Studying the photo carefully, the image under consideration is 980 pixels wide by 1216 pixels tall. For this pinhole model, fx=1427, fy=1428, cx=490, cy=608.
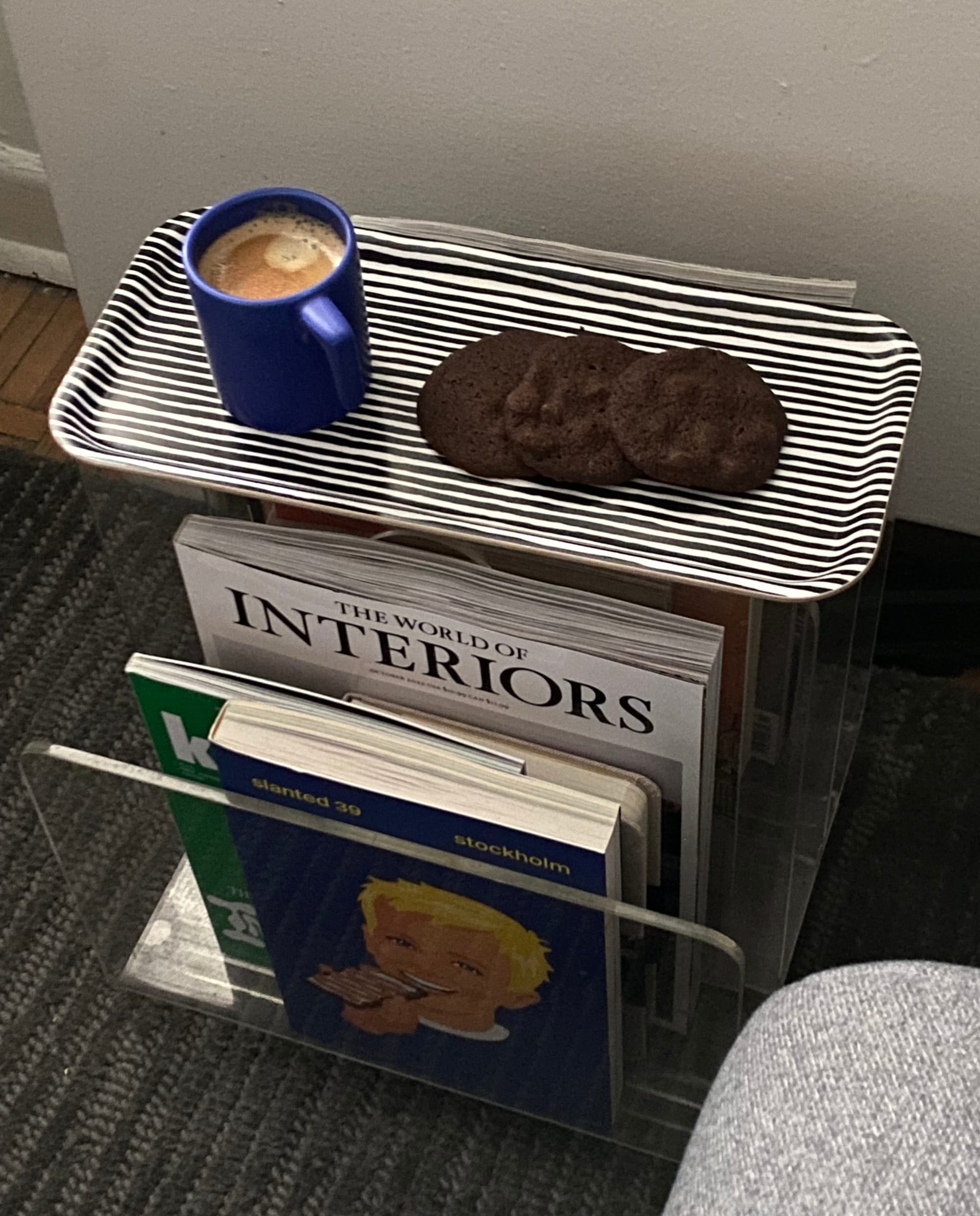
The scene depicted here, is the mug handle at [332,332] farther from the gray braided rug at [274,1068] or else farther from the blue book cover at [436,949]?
the gray braided rug at [274,1068]

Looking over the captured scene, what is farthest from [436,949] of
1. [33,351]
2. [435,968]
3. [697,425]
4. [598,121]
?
[33,351]

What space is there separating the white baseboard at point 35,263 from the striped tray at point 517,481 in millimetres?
667

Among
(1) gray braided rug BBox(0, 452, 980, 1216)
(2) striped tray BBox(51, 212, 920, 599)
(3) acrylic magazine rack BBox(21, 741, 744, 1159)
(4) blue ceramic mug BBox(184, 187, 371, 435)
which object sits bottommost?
(1) gray braided rug BBox(0, 452, 980, 1216)

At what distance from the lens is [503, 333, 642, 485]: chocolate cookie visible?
70 centimetres

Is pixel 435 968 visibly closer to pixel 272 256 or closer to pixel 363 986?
pixel 363 986

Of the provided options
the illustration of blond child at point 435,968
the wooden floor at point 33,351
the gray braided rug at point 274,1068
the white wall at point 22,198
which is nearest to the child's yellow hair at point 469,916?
the illustration of blond child at point 435,968

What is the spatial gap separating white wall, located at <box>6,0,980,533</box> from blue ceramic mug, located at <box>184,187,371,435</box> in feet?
0.46

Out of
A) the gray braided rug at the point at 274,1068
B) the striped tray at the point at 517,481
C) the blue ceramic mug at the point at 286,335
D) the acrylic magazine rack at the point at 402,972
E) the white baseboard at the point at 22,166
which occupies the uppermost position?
the blue ceramic mug at the point at 286,335

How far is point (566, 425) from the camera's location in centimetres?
71

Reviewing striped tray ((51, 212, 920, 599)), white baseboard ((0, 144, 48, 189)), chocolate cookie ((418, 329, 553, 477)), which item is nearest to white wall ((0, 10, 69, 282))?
white baseboard ((0, 144, 48, 189))

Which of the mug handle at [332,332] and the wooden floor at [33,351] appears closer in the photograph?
the mug handle at [332,332]

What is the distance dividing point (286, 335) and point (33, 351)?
813mm

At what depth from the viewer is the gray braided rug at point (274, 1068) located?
954 mm

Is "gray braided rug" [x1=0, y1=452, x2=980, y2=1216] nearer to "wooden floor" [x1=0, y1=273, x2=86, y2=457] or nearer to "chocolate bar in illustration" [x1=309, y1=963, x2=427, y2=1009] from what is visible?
"chocolate bar in illustration" [x1=309, y1=963, x2=427, y2=1009]
